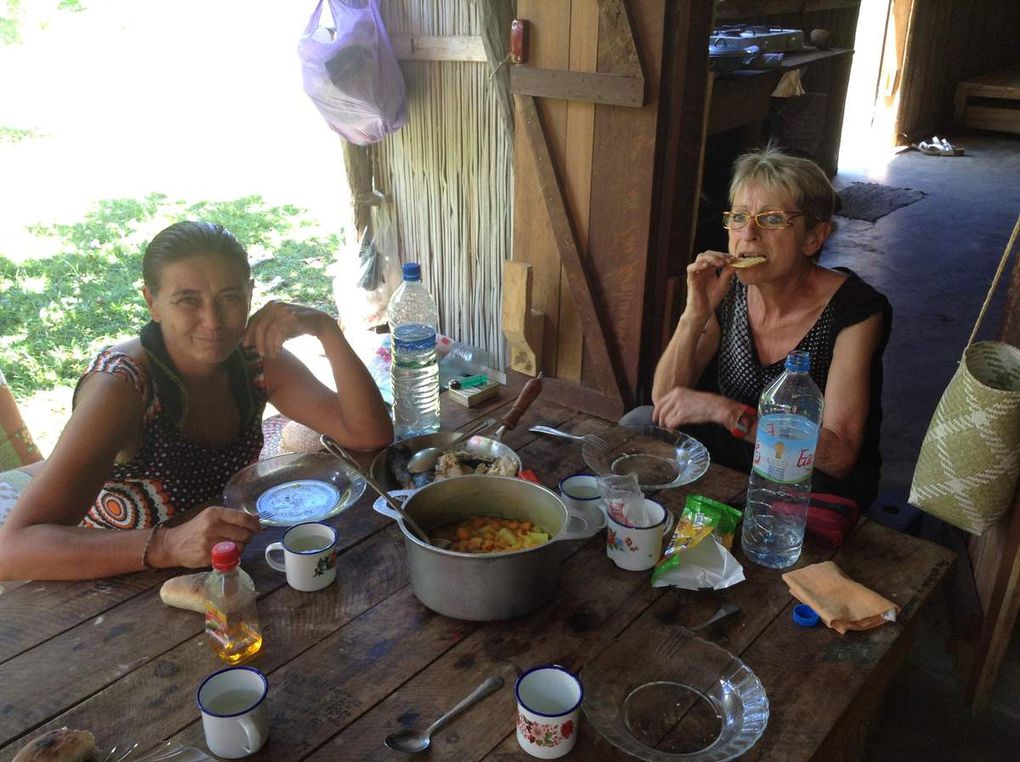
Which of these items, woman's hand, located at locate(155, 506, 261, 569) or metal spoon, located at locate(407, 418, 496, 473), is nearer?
woman's hand, located at locate(155, 506, 261, 569)

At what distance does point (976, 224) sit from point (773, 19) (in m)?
2.68

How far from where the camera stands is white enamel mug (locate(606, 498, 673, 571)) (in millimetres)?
1686

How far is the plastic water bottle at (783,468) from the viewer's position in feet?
5.53

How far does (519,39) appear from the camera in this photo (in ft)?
9.78

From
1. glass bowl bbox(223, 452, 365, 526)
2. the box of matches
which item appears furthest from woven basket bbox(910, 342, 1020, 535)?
glass bowl bbox(223, 452, 365, 526)

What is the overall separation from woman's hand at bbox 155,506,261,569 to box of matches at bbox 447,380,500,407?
1036 millimetres

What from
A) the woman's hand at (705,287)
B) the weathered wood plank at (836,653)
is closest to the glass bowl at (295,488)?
the weathered wood plank at (836,653)

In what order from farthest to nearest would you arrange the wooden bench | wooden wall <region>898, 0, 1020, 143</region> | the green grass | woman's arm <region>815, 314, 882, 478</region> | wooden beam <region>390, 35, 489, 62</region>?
1. the wooden bench
2. wooden wall <region>898, 0, 1020, 143</region>
3. the green grass
4. wooden beam <region>390, 35, 489, 62</region>
5. woman's arm <region>815, 314, 882, 478</region>

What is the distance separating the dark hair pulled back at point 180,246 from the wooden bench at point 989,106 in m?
11.8

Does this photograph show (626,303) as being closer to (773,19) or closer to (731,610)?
(731,610)

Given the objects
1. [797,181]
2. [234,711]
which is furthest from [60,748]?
[797,181]

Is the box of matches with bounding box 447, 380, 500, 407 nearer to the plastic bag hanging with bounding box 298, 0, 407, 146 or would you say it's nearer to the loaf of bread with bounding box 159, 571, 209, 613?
the loaf of bread with bounding box 159, 571, 209, 613

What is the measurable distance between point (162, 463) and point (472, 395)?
3.17 ft

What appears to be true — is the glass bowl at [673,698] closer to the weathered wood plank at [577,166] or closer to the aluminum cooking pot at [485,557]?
the aluminum cooking pot at [485,557]
